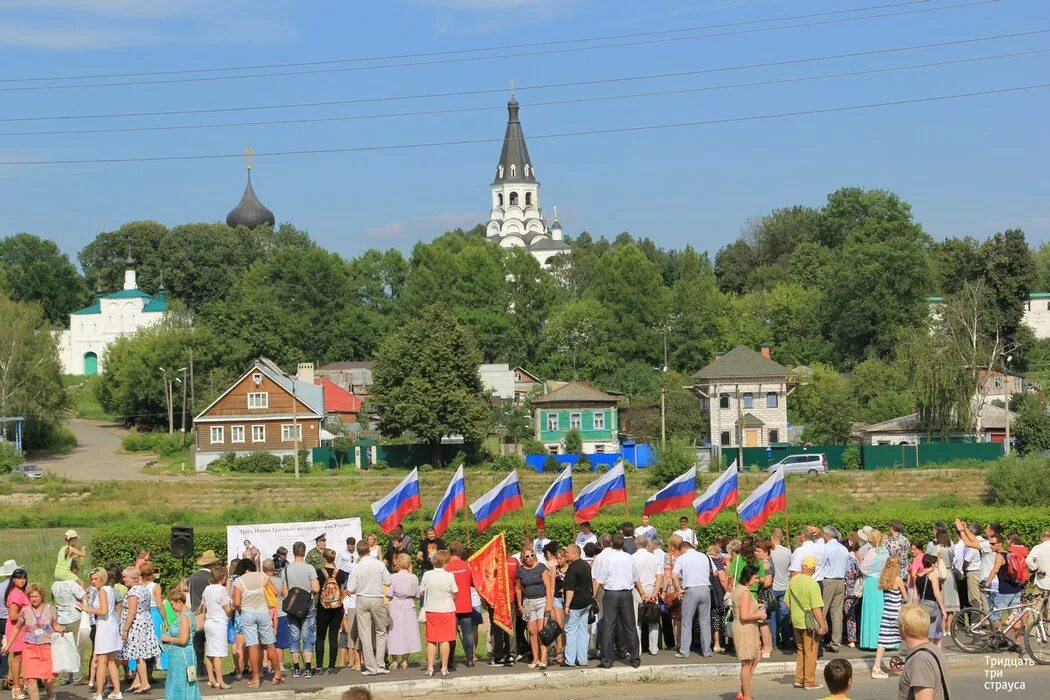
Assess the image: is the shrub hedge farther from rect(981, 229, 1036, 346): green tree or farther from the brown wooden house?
rect(981, 229, 1036, 346): green tree

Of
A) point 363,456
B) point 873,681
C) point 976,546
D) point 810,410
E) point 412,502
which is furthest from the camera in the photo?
point 810,410

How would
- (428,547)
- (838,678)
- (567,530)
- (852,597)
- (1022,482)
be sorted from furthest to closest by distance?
(1022,482), (567,530), (428,547), (852,597), (838,678)

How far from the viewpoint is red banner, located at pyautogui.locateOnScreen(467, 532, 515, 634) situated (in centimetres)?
1778

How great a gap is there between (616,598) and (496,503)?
621 cm

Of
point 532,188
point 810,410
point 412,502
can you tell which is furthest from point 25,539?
point 532,188

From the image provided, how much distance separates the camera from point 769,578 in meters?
17.7

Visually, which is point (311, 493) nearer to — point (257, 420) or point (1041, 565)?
point (257, 420)

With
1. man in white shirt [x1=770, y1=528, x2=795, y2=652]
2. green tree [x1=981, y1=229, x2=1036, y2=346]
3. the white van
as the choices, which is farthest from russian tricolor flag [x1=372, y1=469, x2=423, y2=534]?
green tree [x1=981, y1=229, x2=1036, y2=346]

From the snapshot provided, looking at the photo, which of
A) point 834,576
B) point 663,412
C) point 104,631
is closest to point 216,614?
point 104,631

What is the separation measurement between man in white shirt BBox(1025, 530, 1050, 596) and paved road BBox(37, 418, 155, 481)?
182 feet

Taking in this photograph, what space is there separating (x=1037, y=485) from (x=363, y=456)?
121 ft

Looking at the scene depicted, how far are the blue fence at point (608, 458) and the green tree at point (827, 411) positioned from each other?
10.7m

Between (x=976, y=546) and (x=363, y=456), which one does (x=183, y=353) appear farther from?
(x=976, y=546)

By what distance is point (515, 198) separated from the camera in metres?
173
